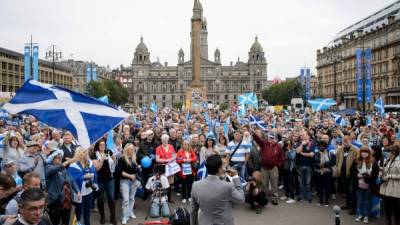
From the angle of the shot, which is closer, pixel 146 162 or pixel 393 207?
pixel 393 207

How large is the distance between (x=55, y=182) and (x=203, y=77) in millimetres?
138213

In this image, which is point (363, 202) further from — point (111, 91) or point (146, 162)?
point (111, 91)

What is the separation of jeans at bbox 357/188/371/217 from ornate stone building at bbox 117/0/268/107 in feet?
441

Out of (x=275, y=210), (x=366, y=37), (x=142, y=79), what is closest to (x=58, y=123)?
(x=275, y=210)

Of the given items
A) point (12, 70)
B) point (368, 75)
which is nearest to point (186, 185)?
point (368, 75)

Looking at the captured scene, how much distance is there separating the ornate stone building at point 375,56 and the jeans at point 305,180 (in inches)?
1383

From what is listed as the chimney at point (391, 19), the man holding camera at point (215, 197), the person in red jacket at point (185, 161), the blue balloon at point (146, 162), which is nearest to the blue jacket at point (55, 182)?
the man holding camera at point (215, 197)

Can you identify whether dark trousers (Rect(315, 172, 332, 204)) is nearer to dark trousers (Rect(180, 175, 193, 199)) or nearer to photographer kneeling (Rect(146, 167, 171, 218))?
dark trousers (Rect(180, 175, 193, 199))

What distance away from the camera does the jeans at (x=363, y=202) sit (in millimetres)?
8508

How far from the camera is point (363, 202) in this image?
8.58 meters

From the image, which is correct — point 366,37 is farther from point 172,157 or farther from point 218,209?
point 218,209

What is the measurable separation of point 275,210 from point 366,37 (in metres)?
60.8

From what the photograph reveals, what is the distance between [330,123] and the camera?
53.1ft

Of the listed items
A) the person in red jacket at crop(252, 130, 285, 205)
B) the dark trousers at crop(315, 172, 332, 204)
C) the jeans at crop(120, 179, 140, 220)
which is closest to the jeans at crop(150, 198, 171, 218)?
the jeans at crop(120, 179, 140, 220)
